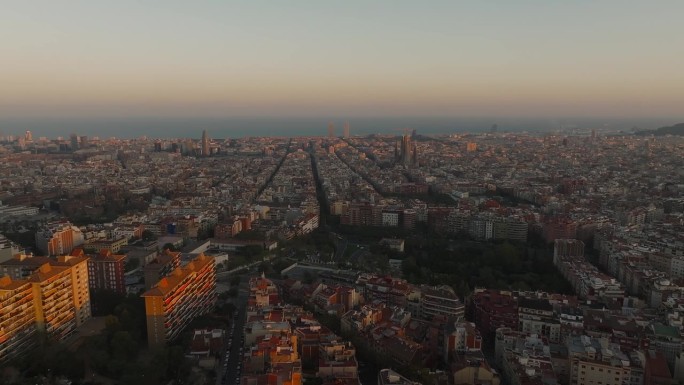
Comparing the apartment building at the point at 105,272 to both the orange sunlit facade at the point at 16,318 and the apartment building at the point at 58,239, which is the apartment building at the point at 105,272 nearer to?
the orange sunlit facade at the point at 16,318

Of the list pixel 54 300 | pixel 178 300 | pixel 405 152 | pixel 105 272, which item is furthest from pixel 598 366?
pixel 405 152

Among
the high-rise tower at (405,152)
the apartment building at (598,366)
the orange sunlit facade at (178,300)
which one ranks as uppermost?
the high-rise tower at (405,152)

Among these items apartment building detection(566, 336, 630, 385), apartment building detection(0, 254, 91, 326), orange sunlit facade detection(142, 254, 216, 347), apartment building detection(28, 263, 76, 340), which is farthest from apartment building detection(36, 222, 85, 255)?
apartment building detection(566, 336, 630, 385)

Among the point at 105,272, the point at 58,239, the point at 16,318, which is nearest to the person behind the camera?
the point at 16,318

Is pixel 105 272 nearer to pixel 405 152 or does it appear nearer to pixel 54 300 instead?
pixel 54 300

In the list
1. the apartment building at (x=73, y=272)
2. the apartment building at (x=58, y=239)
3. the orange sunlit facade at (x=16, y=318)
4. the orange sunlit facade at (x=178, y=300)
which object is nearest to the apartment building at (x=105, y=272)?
the apartment building at (x=73, y=272)

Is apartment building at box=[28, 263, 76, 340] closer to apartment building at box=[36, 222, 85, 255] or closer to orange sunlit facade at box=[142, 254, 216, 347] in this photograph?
orange sunlit facade at box=[142, 254, 216, 347]

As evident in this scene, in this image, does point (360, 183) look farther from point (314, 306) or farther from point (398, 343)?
point (398, 343)

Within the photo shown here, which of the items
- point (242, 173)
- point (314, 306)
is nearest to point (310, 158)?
point (242, 173)
